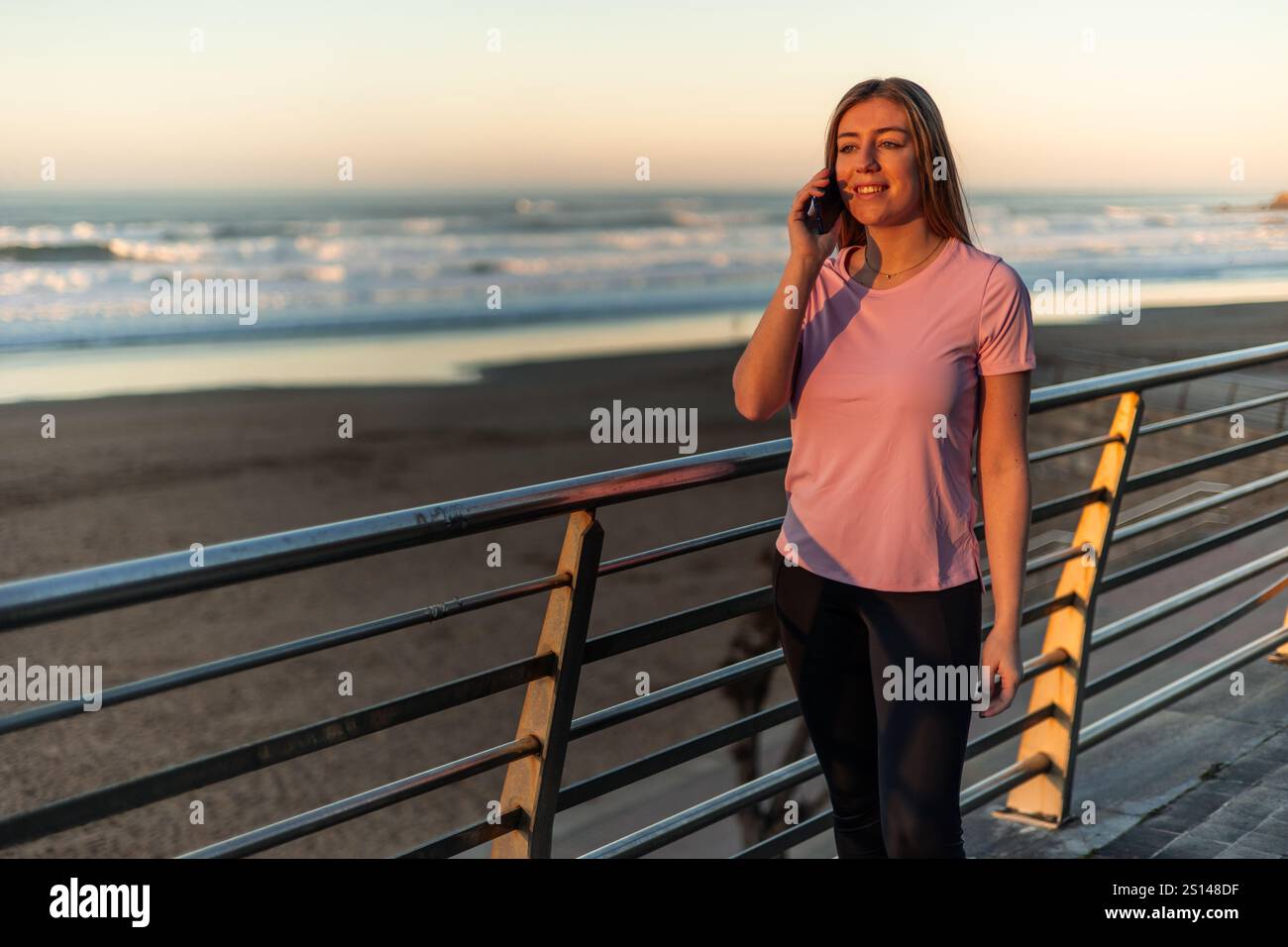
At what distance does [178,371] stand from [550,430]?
20.0 ft

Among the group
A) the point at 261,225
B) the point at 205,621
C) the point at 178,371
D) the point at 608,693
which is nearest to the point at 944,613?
the point at 608,693

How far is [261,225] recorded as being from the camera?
128 ft

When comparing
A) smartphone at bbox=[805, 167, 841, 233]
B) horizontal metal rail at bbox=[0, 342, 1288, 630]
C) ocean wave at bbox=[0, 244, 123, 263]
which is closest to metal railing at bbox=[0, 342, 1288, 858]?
horizontal metal rail at bbox=[0, 342, 1288, 630]

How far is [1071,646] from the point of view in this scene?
12.1 feet

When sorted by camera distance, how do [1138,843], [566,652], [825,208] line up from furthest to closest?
[1138,843] < [566,652] < [825,208]

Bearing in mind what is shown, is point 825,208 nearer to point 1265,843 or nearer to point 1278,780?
point 1265,843

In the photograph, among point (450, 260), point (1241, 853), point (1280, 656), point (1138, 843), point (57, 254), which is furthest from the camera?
point (450, 260)

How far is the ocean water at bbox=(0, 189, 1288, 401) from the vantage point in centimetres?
2398

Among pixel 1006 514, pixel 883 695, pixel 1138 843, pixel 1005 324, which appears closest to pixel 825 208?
pixel 1005 324


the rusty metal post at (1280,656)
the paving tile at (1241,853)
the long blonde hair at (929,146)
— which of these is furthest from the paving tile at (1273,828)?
the long blonde hair at (929,146)

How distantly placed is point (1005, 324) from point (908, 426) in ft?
0.71

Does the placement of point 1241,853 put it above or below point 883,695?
below

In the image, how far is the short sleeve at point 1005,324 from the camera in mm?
2135

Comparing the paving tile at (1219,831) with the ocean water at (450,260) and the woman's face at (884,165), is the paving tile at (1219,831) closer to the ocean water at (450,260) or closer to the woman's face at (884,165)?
the woman's face at (884,165)
